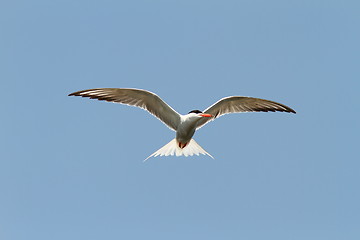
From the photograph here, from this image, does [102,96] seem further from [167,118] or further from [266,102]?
[266,102]

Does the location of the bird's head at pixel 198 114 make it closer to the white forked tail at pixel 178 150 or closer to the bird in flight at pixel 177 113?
the bird in flight at pixel 177 113

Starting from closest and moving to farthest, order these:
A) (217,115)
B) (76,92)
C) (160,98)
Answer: (76,92)
(160,98)
(217,115)

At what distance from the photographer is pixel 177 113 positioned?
36.3 feet

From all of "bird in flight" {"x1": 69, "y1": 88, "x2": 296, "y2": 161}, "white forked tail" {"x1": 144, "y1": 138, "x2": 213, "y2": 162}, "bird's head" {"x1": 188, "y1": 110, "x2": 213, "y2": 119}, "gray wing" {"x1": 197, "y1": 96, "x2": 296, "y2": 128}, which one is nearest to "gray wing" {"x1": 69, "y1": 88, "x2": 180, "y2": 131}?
"bird in flight" {"x1": 69, "y1": 88, "x2": 296, "y2": 161}

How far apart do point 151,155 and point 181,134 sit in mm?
1035

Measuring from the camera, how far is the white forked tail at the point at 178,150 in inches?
456

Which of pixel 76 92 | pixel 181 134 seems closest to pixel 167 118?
pixel 181 134

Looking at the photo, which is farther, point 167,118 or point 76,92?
point 167,118

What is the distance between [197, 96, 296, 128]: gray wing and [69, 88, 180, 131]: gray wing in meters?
0.76

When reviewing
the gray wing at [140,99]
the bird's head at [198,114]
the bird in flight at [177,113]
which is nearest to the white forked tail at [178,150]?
the bird in flight at [177,113]

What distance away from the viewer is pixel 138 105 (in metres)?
11.0

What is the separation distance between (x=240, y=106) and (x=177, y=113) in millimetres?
1672

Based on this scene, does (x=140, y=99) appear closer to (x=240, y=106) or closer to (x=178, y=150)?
(x=178, y=150)

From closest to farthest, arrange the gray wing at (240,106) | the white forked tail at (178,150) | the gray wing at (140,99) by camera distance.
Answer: the gray wing at (140,99)
the gray wing at (240,106)
the white forked tail at (178,150)
